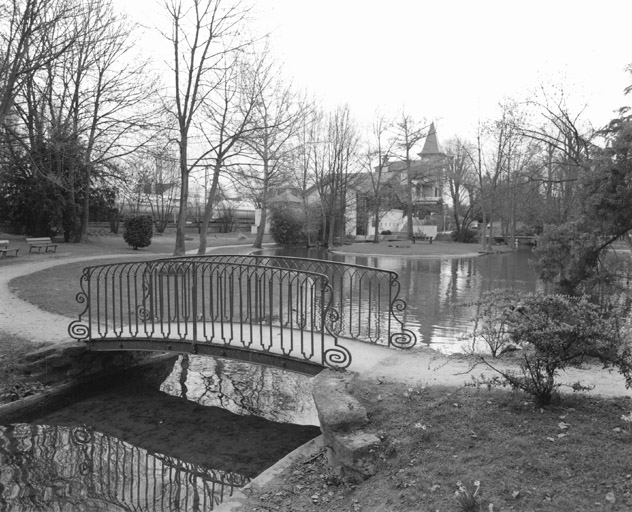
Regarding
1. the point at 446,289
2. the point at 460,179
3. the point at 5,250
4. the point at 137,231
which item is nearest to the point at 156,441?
the point at 446,289

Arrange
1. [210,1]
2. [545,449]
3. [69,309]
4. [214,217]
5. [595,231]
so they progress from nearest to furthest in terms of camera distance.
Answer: [545,449] < [595,231] < [69,309] < [210,1] < [214,217]

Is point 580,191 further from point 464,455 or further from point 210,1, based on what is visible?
point 210,1

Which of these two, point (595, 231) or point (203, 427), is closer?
point (203, 427)

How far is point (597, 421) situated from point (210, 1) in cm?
2015

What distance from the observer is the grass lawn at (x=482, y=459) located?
10.2ft

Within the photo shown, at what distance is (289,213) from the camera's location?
135 ft

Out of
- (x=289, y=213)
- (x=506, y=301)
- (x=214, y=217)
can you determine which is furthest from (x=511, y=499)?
(x=214, y=217)

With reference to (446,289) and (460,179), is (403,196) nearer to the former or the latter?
(460,179)

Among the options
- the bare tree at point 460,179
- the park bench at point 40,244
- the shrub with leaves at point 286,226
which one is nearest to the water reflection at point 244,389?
the park bench at point 40,244

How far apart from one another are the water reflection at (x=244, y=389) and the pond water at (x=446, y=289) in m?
2.47

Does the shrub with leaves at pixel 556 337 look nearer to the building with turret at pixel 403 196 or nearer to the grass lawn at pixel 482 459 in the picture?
the grass lawn at pixel 482 459

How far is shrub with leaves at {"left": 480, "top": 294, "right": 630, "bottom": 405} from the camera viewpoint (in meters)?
3.88

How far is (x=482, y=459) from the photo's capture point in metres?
3.53

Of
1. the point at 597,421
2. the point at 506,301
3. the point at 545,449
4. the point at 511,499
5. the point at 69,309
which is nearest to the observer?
the point at 511,499
